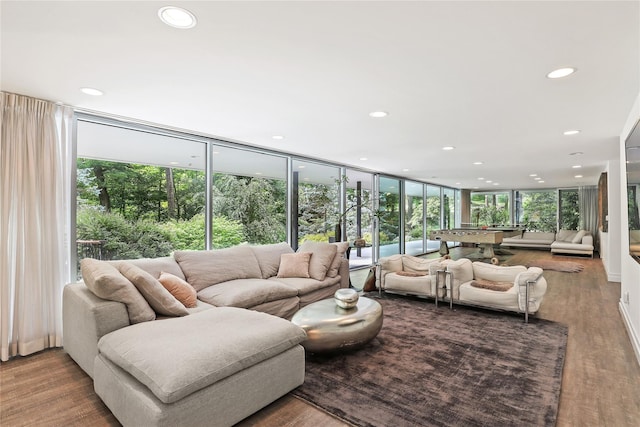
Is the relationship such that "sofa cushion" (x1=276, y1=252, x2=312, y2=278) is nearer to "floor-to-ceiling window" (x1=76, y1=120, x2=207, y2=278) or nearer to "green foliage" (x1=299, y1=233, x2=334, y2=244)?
"floor-to-ceiling window" (x1=76, y1=120, x2=207, y2=278)

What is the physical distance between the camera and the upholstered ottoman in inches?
67.6

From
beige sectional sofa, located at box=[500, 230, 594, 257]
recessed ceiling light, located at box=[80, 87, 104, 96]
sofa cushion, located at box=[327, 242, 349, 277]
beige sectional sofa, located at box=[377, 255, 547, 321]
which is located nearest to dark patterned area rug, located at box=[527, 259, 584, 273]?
beige sectional sofa, located at box=[500, 230, 594, 257]

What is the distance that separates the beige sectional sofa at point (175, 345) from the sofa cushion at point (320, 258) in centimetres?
93

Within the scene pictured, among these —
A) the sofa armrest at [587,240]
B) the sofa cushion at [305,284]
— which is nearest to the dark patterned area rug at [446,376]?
the sofa cushion at [305,284]

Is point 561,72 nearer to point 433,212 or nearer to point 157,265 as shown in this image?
point 157,265

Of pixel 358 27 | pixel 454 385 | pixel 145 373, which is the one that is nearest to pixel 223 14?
pixel 358 27

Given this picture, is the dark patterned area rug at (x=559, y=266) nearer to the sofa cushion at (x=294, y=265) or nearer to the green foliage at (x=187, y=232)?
the sofa cushion at (x=294, y=265)

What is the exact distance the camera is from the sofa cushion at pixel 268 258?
14.4 ft

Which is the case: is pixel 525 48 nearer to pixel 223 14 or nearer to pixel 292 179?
pixel 223 14

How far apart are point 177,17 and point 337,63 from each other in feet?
3.41

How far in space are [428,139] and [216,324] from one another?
3.68 metres

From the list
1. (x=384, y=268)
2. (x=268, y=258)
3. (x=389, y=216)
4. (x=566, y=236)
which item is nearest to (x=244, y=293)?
(x=268, y=258)

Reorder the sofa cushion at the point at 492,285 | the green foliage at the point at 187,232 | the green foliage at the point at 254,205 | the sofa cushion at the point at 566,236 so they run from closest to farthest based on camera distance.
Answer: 1. the sofa cushion at the point at 492,285
2. the green foliage at the point at 187,232
3. the green foliage at the point at 254,205
4. the sofa cushion at the point at 566,236

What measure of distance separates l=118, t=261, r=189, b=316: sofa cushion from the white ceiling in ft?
5.14
